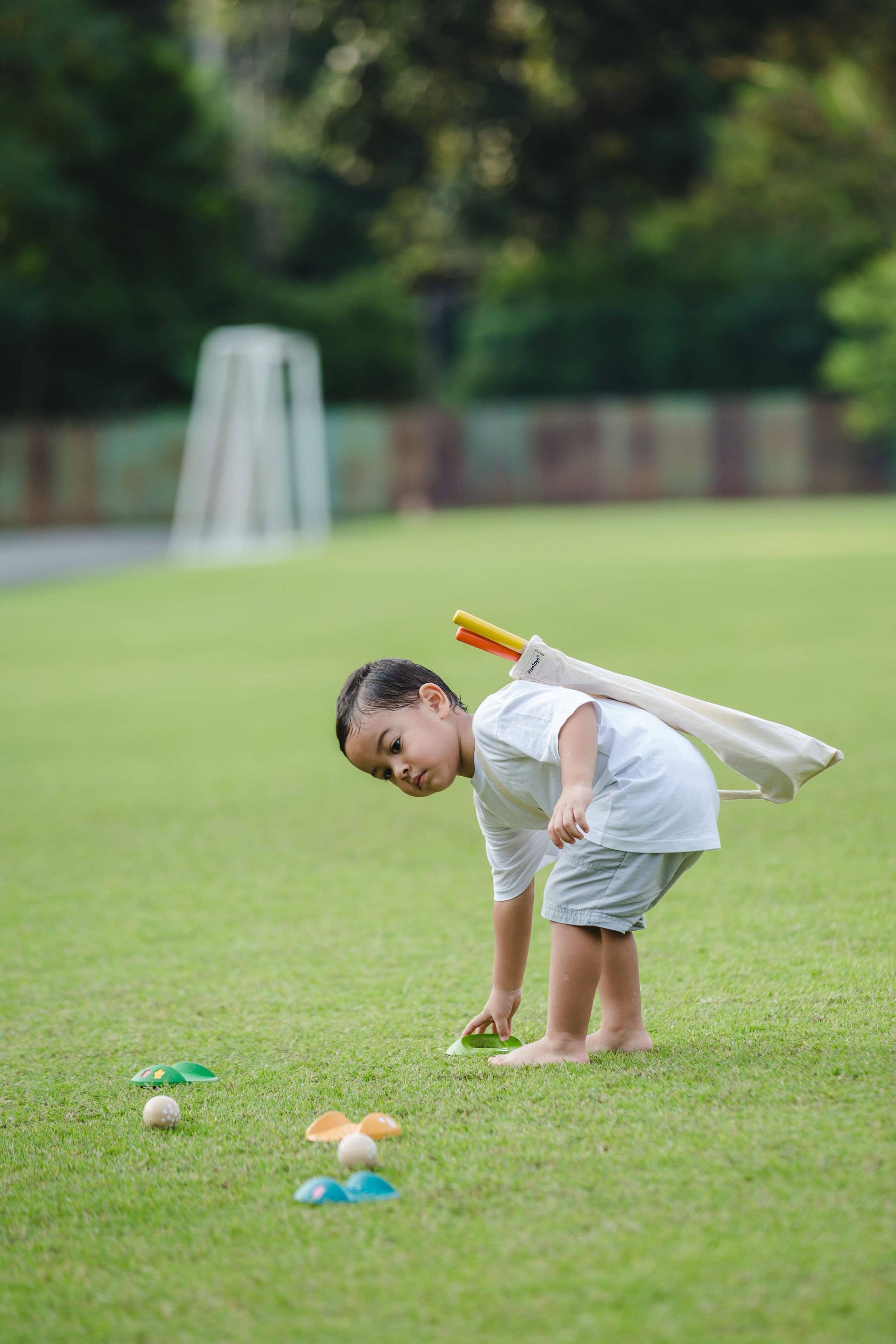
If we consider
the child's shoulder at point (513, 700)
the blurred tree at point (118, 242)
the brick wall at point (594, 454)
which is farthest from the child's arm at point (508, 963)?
the brick wall at point (594, 454)

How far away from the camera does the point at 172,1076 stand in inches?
111

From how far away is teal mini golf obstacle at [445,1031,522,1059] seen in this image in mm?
2936

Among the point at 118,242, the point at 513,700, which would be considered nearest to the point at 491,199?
the point at 118,242

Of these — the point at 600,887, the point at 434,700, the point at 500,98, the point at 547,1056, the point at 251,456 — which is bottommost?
the point at 547,1056

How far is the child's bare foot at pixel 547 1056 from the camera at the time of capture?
9.21 ft

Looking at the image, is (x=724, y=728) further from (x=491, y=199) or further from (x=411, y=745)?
(x=491, y=199)

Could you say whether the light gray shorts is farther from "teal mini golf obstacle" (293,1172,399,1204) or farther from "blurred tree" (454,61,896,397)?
"blurred tree" (454,61,896,397)

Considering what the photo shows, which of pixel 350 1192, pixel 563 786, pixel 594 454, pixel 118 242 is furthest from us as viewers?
pixel 594 454

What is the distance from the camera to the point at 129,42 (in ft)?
94.8

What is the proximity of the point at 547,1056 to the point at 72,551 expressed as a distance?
791 inches

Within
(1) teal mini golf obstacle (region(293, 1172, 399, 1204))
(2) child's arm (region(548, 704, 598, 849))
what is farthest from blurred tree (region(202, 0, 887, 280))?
(1) teal mini golf obstacle (region(293, 1172, 399, 1204))

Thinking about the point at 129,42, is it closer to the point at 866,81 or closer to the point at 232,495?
the point at 232,495

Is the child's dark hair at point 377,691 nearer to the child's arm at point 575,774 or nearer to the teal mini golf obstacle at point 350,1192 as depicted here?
the child's arm at point 575,774

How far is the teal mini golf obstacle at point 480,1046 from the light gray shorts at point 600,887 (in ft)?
0.94
